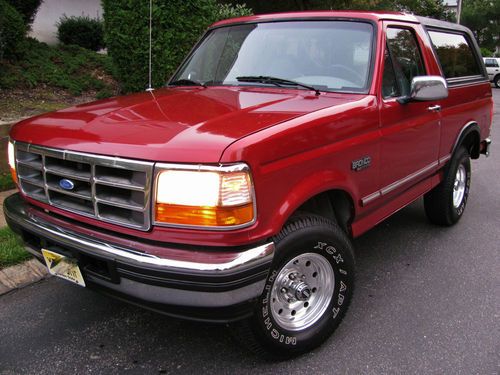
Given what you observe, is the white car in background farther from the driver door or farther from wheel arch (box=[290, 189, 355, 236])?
wheel arch (box=[290, 189, 355, 236])

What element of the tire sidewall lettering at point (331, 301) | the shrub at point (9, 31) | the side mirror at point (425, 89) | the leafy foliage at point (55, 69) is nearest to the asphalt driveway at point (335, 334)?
the tire sidewall lettering at point (331, 301)

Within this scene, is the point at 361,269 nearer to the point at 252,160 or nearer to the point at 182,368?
the point at 182,368

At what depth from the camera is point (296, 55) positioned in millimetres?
3436

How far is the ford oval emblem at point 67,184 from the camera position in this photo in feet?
8.16

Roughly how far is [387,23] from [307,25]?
58cm

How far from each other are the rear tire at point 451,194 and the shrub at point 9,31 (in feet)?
21.5

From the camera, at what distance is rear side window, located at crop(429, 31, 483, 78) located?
432 cm

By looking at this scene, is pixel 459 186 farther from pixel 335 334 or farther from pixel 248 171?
pixel 248 171

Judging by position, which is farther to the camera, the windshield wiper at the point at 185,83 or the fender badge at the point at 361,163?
the windshield wiper at the point at 185,83

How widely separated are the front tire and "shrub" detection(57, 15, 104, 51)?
9.41 meters

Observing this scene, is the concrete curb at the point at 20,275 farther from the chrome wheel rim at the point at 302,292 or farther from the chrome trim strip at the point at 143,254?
the chrome wheel rim at the point at 302,292

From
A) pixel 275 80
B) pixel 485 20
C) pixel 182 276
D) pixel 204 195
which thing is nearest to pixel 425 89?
pixel 275 80

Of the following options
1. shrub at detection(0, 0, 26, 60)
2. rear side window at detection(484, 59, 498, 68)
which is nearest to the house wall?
shrub at detection(0, 0, 26, 60)

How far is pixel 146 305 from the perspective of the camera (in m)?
2.28
